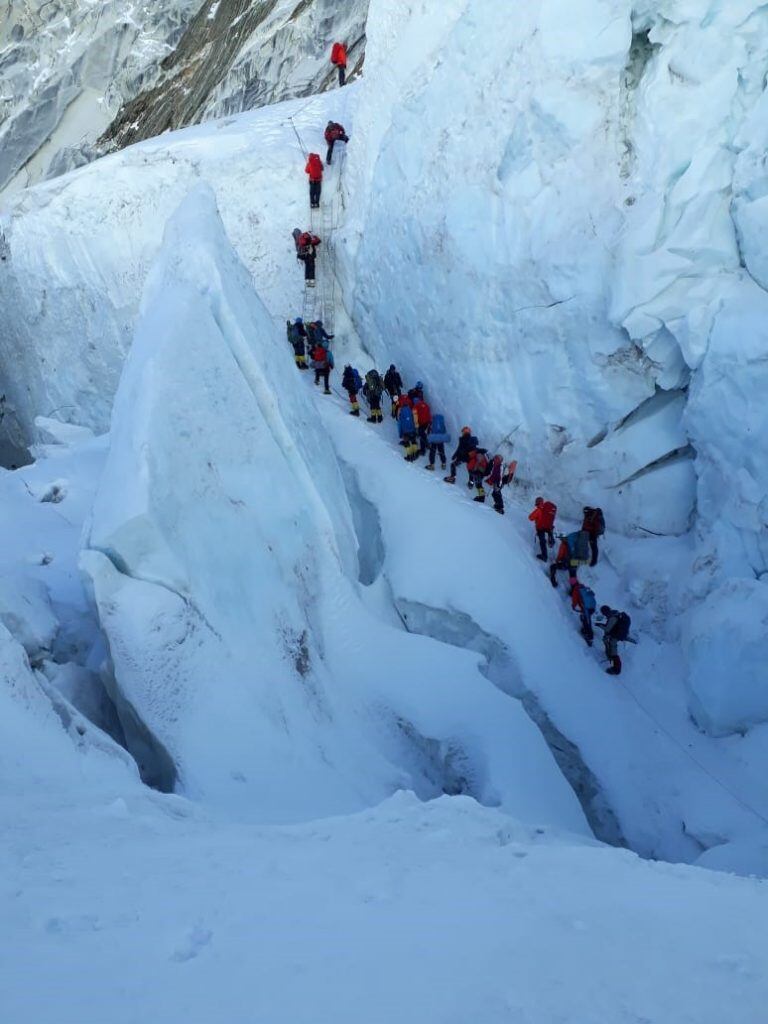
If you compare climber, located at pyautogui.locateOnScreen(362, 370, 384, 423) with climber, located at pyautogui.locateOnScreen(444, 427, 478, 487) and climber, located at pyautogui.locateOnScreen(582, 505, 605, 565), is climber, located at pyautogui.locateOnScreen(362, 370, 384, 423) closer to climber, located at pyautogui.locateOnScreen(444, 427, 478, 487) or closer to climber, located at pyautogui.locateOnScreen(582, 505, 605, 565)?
climber, located at pyautogui.locateOnScreen(444, 427, 478, 487)

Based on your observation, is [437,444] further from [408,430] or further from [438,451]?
[408,430]

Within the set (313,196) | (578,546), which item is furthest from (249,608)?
(313,196)

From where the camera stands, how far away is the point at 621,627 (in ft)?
36.8

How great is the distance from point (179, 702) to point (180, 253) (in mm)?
5374

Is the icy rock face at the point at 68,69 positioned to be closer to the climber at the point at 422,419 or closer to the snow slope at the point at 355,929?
the climber at the point at 422,419

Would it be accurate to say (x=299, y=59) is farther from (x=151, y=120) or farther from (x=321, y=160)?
(x=321, y=160)

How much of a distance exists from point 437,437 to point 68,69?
26636mm

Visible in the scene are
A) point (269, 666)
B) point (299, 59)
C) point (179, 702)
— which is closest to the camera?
point (179, 702)

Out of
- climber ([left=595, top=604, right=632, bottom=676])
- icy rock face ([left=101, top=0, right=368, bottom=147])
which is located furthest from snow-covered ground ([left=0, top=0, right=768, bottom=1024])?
icy rock face ([left=101, top=0, right=368, bottom=147])

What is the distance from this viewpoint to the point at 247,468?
9875mm

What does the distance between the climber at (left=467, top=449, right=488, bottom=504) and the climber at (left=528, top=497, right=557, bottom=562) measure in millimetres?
846

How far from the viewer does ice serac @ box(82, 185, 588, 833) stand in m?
8.20

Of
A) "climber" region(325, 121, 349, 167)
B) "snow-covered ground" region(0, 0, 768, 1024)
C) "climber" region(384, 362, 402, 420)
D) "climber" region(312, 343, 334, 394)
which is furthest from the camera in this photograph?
"climber" region(325, 121, 349, 167)

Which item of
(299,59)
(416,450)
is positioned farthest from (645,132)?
(299,59)
